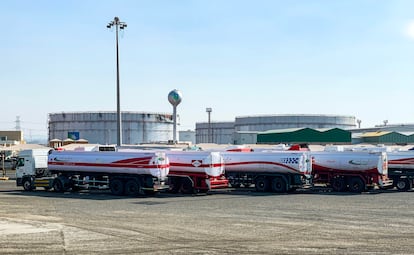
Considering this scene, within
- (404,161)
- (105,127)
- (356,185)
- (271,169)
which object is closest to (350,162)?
(356,185)

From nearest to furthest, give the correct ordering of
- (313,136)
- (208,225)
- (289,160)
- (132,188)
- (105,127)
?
(208,225) → (132,188) → (289,160) → (313,136) → (105,127)

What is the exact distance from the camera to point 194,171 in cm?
3341

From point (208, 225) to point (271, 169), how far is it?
1640 cm

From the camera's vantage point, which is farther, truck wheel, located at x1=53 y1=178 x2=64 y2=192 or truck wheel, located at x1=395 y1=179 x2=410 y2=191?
truck wheel, located at x1=395 y1=179 x2=410 y2=191

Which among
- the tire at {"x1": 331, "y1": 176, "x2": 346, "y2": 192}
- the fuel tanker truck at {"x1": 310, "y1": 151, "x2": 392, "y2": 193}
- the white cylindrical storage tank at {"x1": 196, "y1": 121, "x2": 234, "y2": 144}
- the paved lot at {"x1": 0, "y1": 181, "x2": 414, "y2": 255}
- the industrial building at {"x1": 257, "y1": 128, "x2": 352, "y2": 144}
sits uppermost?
the white cylindrical storage tank at {"x1": 196, "y1": 121, "x2": 234, "y2": 144}

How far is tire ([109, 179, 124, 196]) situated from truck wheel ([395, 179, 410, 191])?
63.6 feet

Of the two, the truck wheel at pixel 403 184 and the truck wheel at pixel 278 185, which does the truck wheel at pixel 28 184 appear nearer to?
the truck wheel at pixel 278 185

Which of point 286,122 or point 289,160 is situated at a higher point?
point 286,122

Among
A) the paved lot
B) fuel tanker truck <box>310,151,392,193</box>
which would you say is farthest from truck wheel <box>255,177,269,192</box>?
the paved lot

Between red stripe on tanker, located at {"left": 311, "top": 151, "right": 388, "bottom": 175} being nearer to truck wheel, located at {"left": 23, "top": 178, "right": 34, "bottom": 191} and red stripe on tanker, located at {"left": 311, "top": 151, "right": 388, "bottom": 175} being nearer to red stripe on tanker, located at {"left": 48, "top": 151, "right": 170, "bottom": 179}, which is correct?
red stripe on tanker, located at {"left": 48, "top": 151, "right": 170, "bottom": 179}

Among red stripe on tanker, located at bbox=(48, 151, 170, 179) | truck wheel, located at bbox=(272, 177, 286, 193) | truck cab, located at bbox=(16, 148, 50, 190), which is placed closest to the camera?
red stripe on tanker, located at bbox=(48, 151, 170, 179)

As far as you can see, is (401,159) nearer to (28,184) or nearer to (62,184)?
(62,184)

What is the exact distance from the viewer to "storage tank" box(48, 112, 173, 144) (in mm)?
109375

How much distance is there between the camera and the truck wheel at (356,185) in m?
35.4
